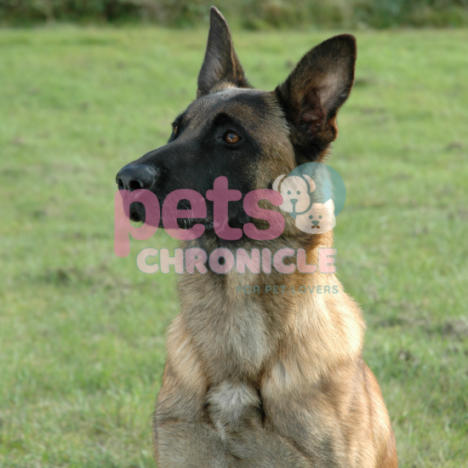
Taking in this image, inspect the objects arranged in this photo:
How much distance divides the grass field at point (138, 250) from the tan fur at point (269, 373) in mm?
881

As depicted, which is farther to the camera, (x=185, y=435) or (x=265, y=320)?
(x=265, y=320)

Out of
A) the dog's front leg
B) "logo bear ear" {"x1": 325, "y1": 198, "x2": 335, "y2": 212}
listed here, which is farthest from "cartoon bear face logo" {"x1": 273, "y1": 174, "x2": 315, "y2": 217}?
the dog's front leg

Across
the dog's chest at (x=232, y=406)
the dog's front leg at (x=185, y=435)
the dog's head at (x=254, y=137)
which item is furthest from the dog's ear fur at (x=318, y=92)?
the dog's front leg at (x=185, y=435)

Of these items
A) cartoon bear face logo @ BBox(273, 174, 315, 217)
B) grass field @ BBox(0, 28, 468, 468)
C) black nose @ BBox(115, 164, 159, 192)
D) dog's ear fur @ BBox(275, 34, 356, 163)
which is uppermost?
dog's ear fur @ BBox(275, 34, 356, 163)

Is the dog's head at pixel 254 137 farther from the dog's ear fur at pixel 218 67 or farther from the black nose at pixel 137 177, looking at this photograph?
the dog's ear fur at pixel 218 67

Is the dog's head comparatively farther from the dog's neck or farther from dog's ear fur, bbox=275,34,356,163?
the dog's neck

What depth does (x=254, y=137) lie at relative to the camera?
2.71 m

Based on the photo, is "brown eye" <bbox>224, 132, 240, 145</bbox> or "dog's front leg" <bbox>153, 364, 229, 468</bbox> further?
"brown eye" <bbox>224, 132, 240, 145</bbox>

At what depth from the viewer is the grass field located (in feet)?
11.7

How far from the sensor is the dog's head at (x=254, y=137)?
2561 mm

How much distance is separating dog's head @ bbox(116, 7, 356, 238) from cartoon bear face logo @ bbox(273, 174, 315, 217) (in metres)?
0.05

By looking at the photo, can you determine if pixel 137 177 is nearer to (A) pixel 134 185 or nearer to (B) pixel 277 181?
(A) pixel 134 185

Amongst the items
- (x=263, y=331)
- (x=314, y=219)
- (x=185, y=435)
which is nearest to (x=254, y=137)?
(x=314, y=219)

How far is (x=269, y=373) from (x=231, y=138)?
1147mm
